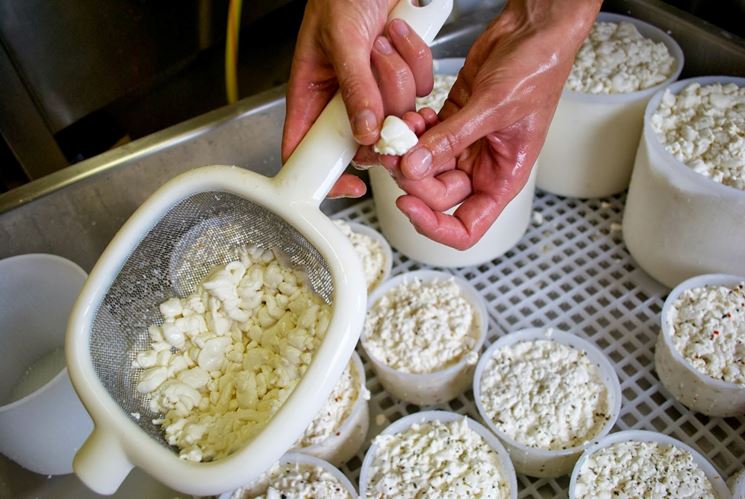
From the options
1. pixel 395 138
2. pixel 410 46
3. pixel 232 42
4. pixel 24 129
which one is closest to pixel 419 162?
pixel 395 138

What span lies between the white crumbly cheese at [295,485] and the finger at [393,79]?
426 millimetres

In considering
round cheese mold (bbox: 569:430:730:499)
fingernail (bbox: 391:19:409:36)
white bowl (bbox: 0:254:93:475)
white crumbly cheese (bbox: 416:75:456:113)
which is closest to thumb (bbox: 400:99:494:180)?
fingernail (bbox: 391:19:409:36)

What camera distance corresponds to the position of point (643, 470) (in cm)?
78

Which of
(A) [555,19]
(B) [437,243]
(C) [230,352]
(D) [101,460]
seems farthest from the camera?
Answer: (B) [437,243]

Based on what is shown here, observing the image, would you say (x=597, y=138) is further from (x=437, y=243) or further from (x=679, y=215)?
(x=437, y=243)

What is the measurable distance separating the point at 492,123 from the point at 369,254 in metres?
0.39

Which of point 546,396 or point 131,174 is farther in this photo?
point 131,174

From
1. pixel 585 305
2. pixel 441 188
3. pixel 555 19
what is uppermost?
pixel 555 19

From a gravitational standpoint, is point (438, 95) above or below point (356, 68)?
below

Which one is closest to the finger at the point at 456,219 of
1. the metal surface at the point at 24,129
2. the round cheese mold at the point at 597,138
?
the round cheese mold at the point at 597,138

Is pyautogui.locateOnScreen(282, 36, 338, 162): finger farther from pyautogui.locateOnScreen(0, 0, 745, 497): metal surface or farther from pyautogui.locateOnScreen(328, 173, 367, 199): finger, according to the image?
pyautogui.locateOnScreen(0, 0, 745, 497): metal surface

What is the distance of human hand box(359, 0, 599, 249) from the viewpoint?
2.25ft

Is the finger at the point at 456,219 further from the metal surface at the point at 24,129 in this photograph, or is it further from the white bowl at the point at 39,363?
the metal surface at the point at 24,129

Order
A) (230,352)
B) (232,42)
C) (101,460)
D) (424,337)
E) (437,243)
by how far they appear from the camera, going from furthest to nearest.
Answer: (232,42)
(437,243)
(424,337)
(230,352)
(101,460)
